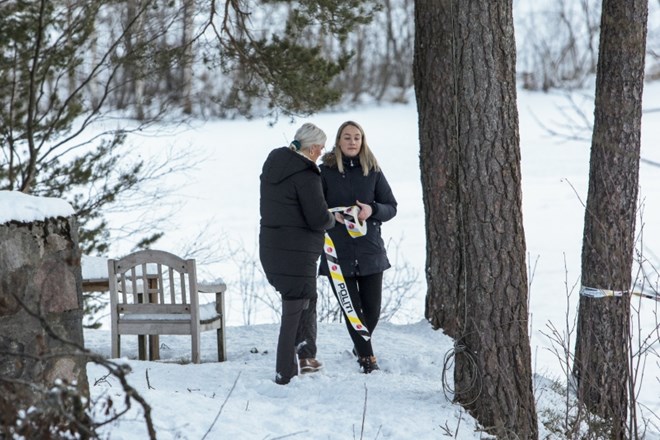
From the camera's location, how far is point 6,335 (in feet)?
10.8

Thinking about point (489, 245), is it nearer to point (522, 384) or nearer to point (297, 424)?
point (522, 384)

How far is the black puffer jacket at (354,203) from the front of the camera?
5.83m

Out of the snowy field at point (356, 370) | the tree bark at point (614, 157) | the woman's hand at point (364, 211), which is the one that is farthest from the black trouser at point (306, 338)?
the tree bark at point (614, 157)

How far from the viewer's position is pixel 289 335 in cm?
553

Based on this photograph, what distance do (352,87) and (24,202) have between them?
82.4ft

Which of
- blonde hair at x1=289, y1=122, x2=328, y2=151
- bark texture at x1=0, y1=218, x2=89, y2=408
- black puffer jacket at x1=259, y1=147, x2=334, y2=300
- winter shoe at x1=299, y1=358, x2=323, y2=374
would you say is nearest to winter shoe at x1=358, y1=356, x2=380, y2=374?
winter shoe at x1=299, y1=358, x2=323, y2=374

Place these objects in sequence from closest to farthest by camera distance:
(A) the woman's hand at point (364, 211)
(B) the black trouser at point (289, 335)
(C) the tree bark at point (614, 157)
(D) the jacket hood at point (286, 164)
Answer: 1. (D) the jacket hood at point (286, 164)
2. (B) the black trouser at point (289, 335)
3. (A) the woman's hand at point (364, 211)
4. (C) the tree bark at point (614, 157)

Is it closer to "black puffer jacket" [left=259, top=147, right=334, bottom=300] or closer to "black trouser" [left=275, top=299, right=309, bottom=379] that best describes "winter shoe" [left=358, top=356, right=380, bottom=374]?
"black trouser" [left=275, top=299, right=309, bottom=379]

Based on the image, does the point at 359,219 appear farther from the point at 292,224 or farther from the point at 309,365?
the point at 309,365

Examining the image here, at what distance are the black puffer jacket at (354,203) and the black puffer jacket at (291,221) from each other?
14.4 inches

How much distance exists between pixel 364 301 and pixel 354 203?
62 centimetres

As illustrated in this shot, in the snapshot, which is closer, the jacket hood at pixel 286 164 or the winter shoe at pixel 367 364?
the jacket hood at pixel 286 164

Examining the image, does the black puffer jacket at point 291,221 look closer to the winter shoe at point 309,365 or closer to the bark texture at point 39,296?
the winter shoe at point 309,365

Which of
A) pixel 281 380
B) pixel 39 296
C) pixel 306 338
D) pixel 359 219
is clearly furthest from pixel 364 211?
pixel 39 296
